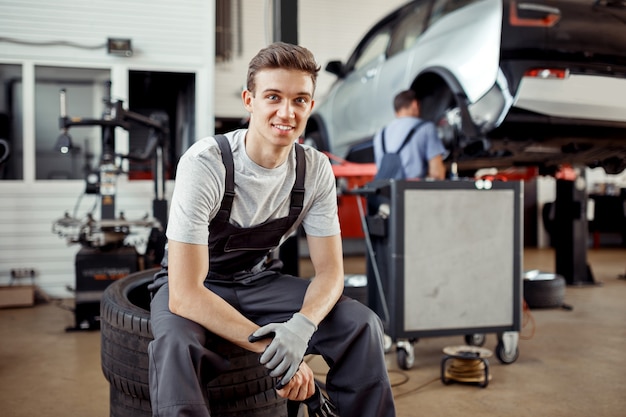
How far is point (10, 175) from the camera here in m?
5.74

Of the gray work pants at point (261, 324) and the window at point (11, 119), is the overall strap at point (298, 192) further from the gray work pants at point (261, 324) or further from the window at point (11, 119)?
the window at point (11, 119)

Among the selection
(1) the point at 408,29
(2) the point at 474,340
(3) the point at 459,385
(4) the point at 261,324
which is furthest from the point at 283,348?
(1) the point at 408,29

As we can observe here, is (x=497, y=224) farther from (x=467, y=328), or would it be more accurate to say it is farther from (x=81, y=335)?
(x=81, y=335)

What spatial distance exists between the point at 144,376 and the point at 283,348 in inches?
19.8

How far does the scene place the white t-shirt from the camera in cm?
156

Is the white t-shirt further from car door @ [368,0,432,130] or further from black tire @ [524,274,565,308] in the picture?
black tire @ [524,274,565,308]

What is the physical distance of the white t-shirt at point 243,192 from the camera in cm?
156

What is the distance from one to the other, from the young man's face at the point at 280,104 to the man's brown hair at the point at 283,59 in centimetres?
1

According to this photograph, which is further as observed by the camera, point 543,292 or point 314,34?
point 314,34

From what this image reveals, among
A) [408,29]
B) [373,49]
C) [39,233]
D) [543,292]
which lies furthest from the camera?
[373,49]

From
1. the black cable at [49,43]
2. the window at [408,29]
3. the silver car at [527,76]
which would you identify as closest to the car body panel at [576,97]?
the silver car at [527,76]

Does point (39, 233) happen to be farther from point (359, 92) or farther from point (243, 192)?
point (243, 192)

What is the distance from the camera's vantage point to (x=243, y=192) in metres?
1.72

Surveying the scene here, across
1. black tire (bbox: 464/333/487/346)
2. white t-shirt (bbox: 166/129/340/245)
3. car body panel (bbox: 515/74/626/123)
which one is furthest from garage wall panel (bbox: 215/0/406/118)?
white t-shirt (bbox: 166/129/340/245)
